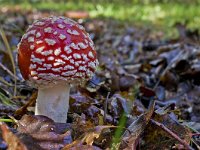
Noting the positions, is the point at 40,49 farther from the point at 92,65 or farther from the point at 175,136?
the point at 175,136

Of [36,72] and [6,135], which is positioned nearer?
[6,135]

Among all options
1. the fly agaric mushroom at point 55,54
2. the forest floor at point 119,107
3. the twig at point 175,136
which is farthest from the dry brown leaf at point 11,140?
the twig at point 175,136

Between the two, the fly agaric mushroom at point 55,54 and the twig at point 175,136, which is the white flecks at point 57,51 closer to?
the fly agaric mushroom at point 55,54

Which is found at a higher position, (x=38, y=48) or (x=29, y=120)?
(x=38, y=48)

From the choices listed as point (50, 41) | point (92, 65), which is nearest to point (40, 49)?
point (50, 41)

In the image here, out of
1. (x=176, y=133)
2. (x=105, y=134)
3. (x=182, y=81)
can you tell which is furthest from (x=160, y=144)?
(x=182, y=81)

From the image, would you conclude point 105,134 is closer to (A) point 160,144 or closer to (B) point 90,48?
(A) point 160,144
